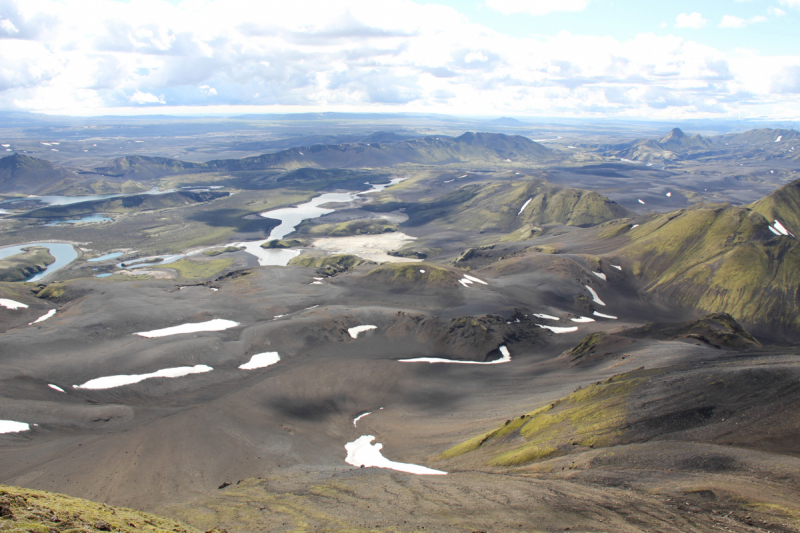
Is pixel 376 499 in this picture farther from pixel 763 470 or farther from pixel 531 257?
pixel 531 257

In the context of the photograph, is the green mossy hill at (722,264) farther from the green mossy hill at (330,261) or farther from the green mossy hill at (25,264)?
the green mossy hill at (25,264)

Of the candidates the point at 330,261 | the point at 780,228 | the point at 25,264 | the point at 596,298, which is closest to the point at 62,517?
the point at 596,298

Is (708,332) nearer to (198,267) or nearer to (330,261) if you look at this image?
(330,261)

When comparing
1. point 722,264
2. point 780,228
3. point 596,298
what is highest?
point 780,228

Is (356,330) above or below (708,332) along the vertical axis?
below

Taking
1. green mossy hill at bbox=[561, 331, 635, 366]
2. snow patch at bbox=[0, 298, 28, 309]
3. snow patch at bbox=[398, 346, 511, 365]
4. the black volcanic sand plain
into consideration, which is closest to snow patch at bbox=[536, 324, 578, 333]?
the black volcanic sand plain

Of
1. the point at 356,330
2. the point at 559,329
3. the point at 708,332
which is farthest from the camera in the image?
the point at 559,329
